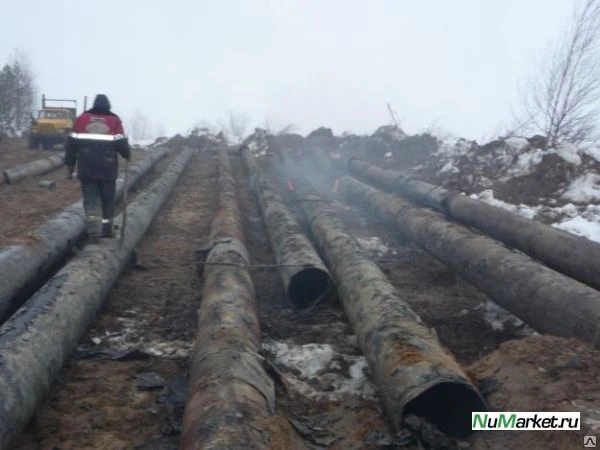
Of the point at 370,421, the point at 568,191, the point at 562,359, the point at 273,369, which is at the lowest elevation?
the point at 370,421

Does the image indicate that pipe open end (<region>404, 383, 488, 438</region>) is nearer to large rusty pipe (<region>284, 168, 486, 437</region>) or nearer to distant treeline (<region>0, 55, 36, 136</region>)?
large rusty pipe (<region>284, 168, 486, 437</region>)

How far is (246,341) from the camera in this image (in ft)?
13.5

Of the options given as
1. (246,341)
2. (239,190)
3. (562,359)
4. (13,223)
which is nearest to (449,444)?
(562,359)

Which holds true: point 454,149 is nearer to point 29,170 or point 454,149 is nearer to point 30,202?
point 30,202

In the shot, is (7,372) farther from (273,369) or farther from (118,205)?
(118,205)

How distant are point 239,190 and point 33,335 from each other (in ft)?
36.4

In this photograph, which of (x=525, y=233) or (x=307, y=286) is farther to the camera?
(x=525, y=233)

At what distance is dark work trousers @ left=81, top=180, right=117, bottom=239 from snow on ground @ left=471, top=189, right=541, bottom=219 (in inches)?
313

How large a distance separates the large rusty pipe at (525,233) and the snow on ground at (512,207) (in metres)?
1.63

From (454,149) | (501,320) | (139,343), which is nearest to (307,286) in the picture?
(139,343)

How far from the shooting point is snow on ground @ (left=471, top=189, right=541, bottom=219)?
1113 centimetres

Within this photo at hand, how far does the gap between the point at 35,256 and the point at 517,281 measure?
549cm

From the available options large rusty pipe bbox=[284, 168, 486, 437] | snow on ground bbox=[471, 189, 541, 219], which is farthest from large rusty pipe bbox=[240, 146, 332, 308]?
snow on ground bbox=[471, 189, 541, 219]

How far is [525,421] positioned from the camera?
3.45 m
